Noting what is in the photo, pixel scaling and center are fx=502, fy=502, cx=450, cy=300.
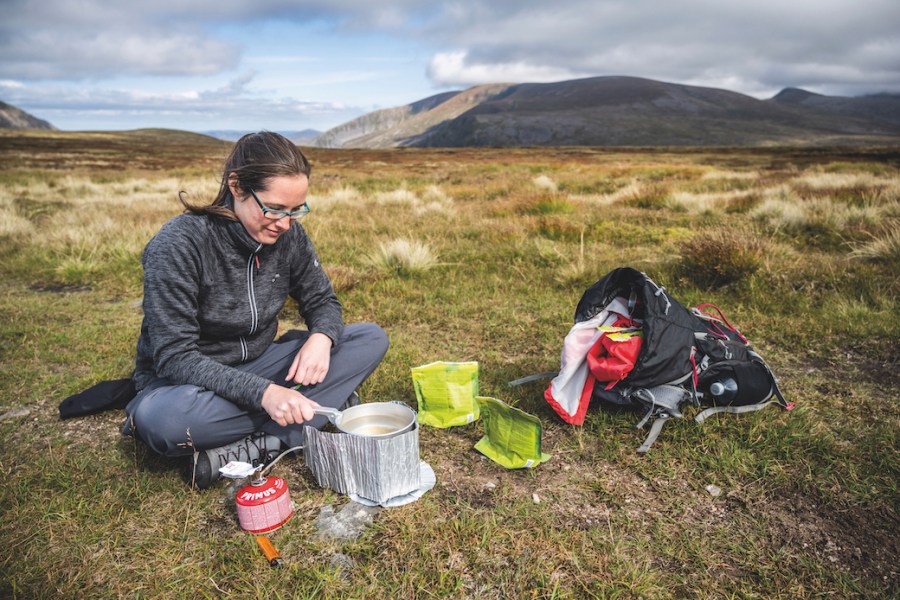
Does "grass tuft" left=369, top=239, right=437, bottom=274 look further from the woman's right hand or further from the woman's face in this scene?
the woman's right hand

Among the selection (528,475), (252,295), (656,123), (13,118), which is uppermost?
(13,118)

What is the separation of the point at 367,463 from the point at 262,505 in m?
Answer: 0.45

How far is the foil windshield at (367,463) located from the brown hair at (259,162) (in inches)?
45.3

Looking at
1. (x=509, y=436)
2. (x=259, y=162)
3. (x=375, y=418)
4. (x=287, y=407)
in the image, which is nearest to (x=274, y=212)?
(x=259, y=162)

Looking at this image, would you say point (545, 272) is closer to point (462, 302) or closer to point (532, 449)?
point (462, 302)

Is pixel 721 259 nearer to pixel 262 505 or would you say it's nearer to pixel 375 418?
pixel 375 418

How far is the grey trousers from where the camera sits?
2.26 meters

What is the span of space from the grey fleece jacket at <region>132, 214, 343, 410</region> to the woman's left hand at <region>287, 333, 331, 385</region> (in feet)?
0.45

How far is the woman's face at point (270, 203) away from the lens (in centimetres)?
227

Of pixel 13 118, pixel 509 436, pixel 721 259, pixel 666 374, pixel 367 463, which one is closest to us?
pixel 367 463

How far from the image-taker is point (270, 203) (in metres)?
2.29

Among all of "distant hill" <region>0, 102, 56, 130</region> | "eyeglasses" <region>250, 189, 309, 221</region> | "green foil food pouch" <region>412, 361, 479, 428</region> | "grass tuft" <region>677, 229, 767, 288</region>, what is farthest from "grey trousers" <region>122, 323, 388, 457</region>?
"distant hill" <region>0, 102, 56, 130</region>

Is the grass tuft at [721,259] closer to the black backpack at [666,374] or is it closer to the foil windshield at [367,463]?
A: the black backpack at [666,374]

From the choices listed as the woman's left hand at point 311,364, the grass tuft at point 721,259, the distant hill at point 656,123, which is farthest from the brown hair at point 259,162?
the distant hill at point 656,123
